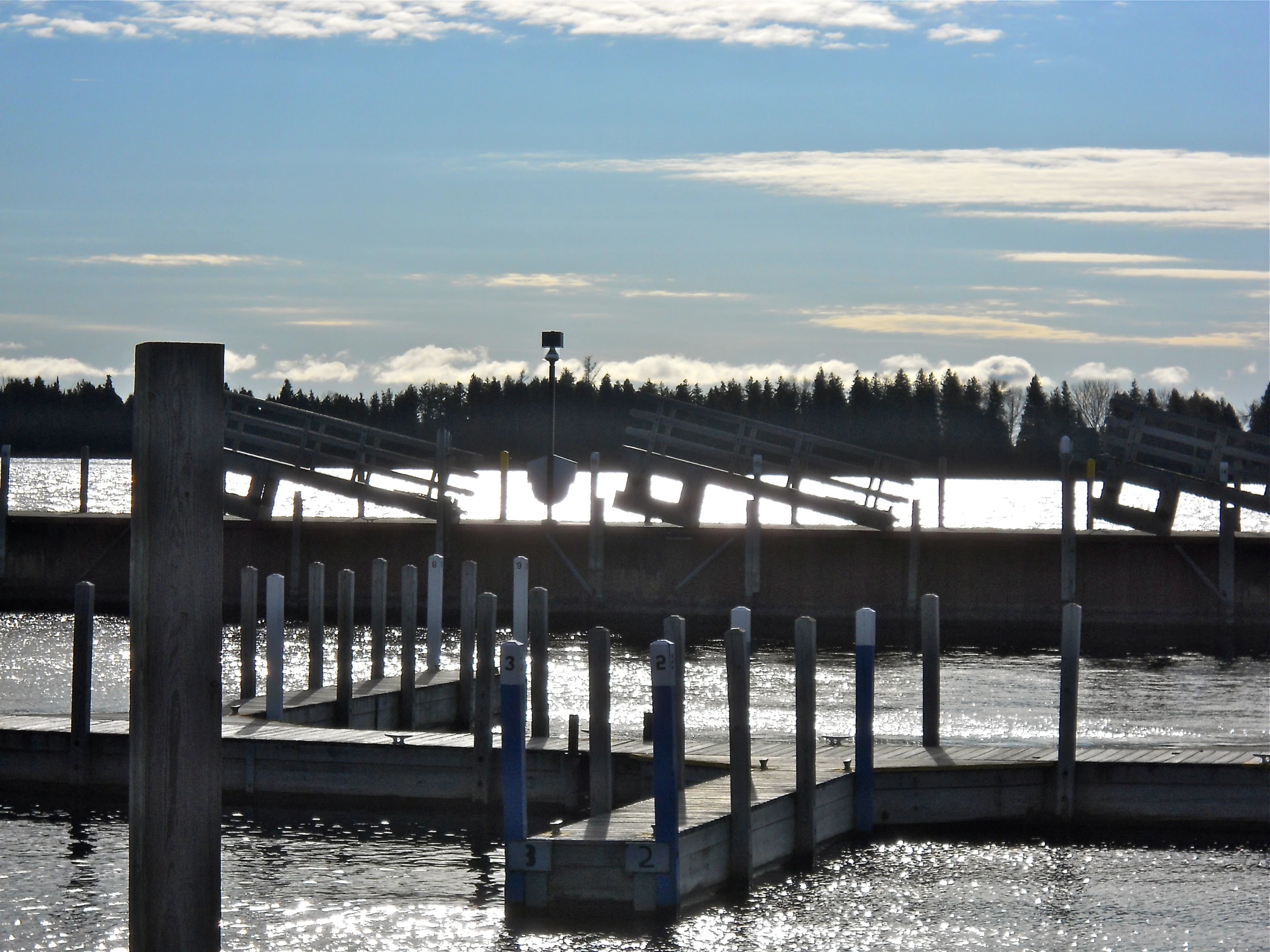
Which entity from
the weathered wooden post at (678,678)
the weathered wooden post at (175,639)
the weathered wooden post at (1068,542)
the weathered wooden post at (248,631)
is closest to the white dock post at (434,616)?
the weathered wooden post at (248,631)

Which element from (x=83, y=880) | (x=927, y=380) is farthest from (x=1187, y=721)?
(x=927, y=380)

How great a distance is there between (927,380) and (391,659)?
436ft

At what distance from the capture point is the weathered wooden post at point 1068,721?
12.4m

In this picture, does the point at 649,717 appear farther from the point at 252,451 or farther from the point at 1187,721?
the point at 252,451

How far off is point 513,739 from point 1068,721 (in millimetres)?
4832

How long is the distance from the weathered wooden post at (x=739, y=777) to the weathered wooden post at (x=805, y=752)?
699mm

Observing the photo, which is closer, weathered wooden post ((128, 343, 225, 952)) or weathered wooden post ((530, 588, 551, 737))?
weathered wooden post ((128, 343, 225, 952))

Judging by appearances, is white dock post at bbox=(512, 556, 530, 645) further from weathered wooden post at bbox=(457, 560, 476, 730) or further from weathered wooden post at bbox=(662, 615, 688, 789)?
weathered wooden post at bbox=(662, 615, 688, 789)

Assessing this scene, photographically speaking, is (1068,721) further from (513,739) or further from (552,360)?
(552,360)

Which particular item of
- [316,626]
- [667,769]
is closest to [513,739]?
[667,769]

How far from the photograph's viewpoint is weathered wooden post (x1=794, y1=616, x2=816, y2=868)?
36.2 ft

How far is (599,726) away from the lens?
11.1 metres

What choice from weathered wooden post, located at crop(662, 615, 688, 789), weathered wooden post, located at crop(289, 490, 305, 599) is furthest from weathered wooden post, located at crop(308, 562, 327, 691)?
weathered wooden post, located at crop(289, 490, 305, 599)

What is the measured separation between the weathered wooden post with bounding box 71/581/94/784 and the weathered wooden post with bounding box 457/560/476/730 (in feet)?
13.1
